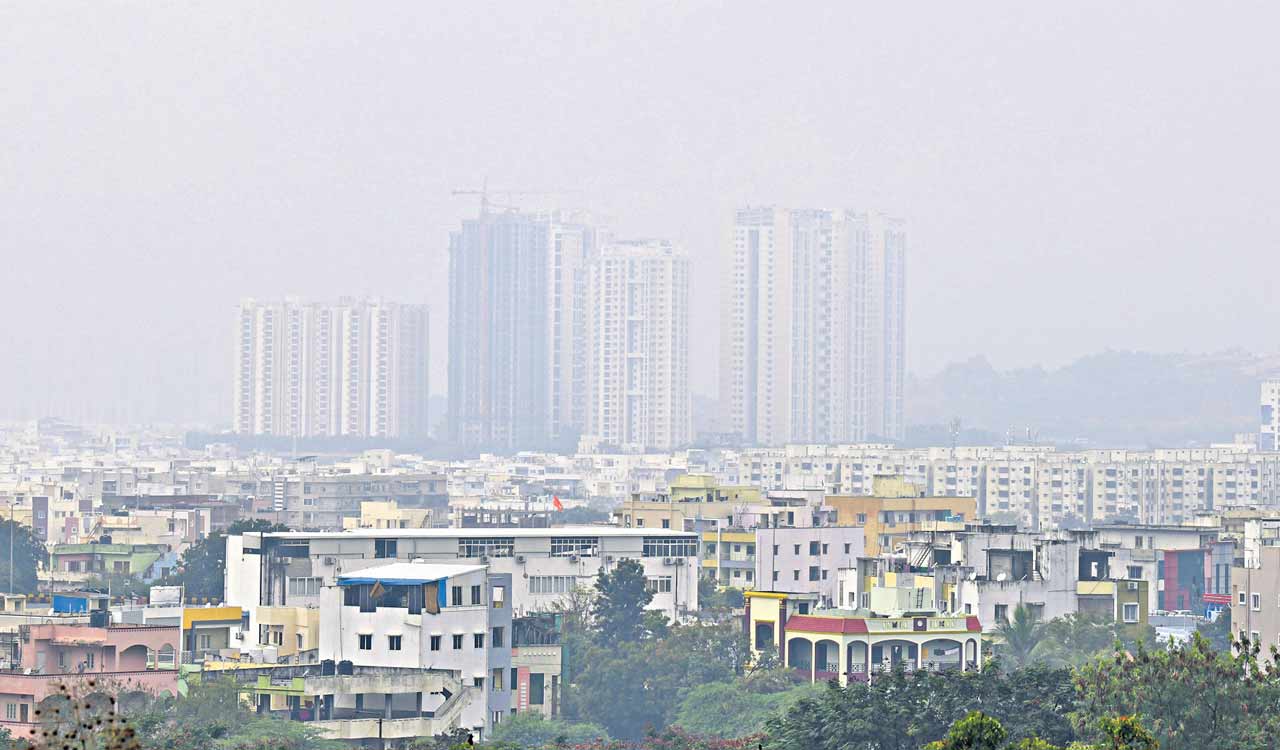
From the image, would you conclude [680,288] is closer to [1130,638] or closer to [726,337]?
[726,337]

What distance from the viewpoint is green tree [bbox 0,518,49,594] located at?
50.4 m

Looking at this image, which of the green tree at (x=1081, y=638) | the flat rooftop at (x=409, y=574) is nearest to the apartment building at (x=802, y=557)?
the green tree at (x=1081, y=638)

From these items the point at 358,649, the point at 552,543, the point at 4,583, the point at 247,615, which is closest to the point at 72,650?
the point at 358,649

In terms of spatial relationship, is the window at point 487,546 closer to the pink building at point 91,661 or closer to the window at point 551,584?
the window at point 551,584

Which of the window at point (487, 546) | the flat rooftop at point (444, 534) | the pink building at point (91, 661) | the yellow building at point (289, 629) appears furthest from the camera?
the window at point (487, 546)

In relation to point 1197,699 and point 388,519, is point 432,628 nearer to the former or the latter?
point 1197,699

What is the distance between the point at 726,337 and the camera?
567 feet

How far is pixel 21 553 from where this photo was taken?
52562 mm

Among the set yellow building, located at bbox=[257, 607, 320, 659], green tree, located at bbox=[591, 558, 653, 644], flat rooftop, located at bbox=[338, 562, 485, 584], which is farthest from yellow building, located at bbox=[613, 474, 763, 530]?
flat rooftop, located at bbox=[338, 562, 485, 584]

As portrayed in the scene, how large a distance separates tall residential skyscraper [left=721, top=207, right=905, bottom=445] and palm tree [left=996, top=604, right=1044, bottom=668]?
126349mm

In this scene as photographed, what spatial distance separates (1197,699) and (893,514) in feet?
103

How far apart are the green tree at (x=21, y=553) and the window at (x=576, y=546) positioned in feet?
41.1

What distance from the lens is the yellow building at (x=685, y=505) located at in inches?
2151

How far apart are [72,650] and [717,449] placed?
116 m
